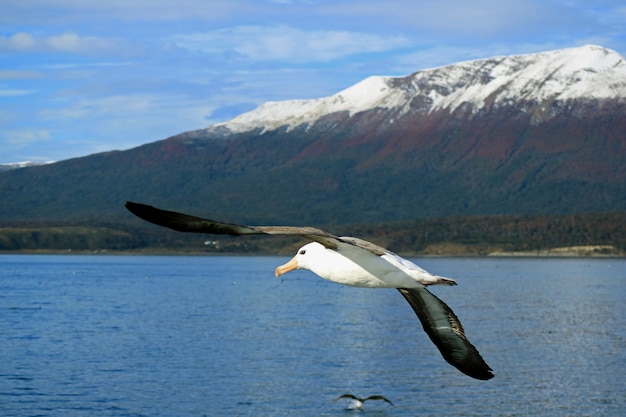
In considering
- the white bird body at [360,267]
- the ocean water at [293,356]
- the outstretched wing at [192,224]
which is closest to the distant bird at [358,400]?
the ocean water at [293,356]

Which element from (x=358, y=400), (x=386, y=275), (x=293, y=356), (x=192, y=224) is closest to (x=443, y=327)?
Answer: (x=386, y=275)

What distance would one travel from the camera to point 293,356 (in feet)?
214

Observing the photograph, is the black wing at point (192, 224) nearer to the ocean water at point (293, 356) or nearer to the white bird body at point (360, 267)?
the white bird body at point (360, 267)

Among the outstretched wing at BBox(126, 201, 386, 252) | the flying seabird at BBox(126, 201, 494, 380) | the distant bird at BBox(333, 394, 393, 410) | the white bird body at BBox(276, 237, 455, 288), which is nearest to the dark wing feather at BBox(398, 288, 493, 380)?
the flying seabird at BBox(126, 201, 494, 380)

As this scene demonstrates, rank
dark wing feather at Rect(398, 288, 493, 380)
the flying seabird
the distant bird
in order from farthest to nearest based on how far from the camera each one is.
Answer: the distant bird
dark wing feather at Rect(398, 288, 493, 380)
the flying seabird

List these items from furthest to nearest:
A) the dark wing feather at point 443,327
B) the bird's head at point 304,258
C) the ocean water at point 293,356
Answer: the ocean water at point 293,356 → the dark wing feather at point 443,327 → the bird's head at point 304,258

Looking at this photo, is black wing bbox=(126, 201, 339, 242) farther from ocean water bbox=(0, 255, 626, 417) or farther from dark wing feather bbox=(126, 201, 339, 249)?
ocean water bbox=(0, 255, 626, 417)

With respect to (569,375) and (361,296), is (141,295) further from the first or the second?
(569,375)

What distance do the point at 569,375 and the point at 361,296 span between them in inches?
2984

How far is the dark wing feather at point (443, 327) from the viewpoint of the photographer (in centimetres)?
1576

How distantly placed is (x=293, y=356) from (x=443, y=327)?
4945 centimetres

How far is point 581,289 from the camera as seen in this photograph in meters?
143

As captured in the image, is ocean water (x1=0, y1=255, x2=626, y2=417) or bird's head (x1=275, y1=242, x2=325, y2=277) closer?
bird's head (x1=275, y1=242, x2=325, y2=277)

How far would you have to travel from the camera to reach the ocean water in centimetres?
4822
